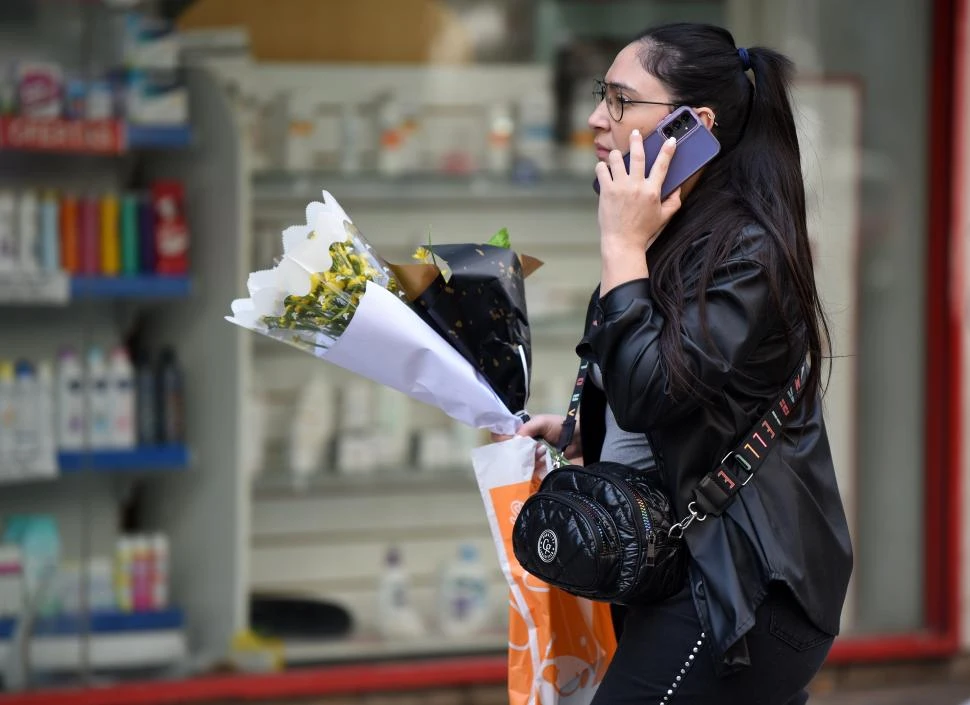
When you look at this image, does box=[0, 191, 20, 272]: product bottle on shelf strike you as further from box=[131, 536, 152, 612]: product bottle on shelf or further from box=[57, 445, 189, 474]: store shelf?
box=[131, 536, 152, 612]: product bottle on shelf

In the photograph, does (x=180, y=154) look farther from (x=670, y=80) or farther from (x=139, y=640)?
(x=670, y=80)

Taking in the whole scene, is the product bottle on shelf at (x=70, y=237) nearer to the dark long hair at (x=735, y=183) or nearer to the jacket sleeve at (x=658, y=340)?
the dark long hair at (x=735, y=183)

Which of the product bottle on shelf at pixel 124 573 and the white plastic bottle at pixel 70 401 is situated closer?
the white plastic bottle at pixel 70 401

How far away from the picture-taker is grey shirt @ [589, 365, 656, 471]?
2.15 meters

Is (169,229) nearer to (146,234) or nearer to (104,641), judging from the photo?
(146,234)

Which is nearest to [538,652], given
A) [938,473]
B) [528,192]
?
[528,192]

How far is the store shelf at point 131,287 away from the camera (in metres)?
4.13

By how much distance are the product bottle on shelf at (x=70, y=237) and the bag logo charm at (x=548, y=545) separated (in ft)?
8.42

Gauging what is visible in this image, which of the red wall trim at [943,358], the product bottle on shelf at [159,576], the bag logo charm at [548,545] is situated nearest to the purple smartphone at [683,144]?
the bag logo charm at [548,545]

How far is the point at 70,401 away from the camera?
4125 mm

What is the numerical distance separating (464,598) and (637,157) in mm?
2877

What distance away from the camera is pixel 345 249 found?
7.03 ft

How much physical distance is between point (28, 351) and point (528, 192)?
1.85 metres

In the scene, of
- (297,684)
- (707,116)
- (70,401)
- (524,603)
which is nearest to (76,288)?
(70,401)
